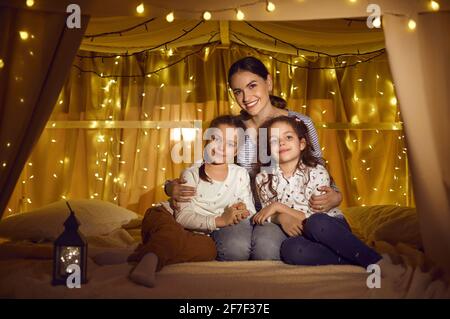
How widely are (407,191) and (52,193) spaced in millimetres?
2471

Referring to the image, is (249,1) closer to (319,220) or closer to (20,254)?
(319,220)

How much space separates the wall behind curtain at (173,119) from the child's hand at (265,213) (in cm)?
151

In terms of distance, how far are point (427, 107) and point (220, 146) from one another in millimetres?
853

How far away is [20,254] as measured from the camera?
6.69 ft

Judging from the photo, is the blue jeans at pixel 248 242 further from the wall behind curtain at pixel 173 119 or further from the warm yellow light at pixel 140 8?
the wall behind curtain at pixel 173 119

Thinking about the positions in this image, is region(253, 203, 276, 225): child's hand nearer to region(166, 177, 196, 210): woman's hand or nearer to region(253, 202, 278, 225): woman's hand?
region(253, 202, 278, 225): woman's hand

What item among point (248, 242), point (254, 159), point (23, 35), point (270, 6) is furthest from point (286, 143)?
point (23, 35)

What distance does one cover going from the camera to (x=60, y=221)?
8.48 ft

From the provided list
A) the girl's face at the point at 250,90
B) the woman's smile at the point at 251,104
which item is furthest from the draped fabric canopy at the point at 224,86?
the woman's smile at the point at 251,104

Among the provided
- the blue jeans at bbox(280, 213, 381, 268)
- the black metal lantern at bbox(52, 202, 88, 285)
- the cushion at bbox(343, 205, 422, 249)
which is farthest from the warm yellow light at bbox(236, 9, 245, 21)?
the cushion at bbox(343, 205, 422, 249)

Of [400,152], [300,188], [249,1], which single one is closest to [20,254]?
[300,188]

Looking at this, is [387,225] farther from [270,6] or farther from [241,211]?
[270,6]

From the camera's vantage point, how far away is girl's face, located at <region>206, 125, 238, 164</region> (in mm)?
2219

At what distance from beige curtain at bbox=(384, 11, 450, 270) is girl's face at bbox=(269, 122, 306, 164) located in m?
0.47
